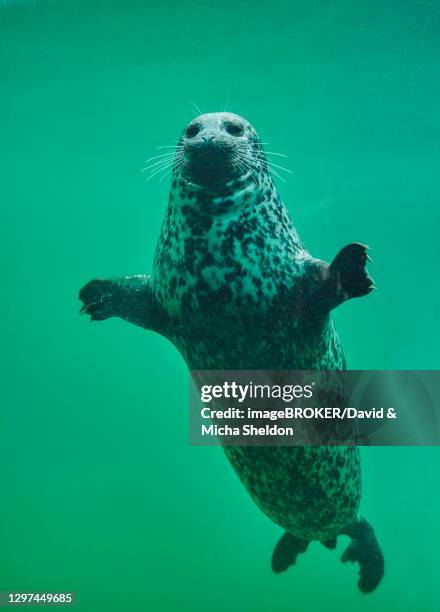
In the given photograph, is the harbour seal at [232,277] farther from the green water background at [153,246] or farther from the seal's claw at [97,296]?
the green water background at [153,246]

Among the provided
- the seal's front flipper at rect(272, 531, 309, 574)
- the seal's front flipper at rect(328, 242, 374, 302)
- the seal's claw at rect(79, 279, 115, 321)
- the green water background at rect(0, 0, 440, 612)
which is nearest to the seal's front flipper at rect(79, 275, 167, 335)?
the seal's claw at rect(79, 279, 115, 321)

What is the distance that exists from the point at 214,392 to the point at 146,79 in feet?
16.0

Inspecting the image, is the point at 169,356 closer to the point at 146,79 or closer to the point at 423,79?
the point at 146,79

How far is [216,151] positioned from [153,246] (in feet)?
21.0

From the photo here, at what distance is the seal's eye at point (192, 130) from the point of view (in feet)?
7.61

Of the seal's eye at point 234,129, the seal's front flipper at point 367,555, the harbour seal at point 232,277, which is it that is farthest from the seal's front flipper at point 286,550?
the seal's eye at point 234,129

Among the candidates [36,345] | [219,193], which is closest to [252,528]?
[36,345]

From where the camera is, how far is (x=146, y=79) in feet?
20.8

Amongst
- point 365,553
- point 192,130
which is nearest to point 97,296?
point 192,130

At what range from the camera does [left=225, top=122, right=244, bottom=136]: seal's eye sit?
236 centimetres

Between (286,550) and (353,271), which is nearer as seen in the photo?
(353,271)

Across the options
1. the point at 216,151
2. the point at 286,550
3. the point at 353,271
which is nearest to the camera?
the point at 353,271

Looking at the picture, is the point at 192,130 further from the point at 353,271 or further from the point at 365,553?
the point at 365,553

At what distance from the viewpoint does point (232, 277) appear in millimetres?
2301
